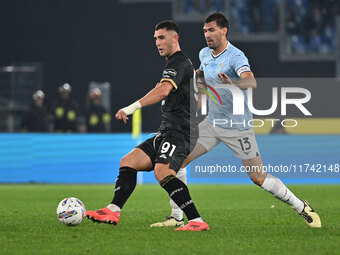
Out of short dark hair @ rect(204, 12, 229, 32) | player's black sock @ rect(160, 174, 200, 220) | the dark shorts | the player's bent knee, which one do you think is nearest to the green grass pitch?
player's black sock @ rect(160, 174, 200, 220)

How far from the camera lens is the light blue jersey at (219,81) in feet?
26.2

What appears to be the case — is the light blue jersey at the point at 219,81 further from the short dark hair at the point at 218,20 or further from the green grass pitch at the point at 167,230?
the green grass pitch at the point at 167,230

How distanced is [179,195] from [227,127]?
1130mm

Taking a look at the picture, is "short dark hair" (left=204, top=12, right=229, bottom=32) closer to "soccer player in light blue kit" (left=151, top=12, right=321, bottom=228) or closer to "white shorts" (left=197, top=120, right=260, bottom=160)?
"soccer player in light blue kit" (left=151, top=12, right=321, bottom=228)

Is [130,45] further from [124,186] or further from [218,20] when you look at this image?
[124,186]

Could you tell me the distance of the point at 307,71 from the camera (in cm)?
2355

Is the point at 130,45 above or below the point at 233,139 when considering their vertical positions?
above

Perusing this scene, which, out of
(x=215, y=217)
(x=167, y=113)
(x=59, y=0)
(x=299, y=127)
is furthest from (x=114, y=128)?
(x=167, y=113)

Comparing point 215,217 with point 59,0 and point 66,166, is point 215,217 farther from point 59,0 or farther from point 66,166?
point 59,0

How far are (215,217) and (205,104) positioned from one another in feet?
4.68

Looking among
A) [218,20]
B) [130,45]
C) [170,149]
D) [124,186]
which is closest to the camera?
[170,149]

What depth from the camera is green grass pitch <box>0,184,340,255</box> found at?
6332 millimetres

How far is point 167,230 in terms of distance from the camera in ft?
25.2

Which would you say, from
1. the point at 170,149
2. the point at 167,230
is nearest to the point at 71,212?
the point at 167,230
